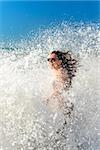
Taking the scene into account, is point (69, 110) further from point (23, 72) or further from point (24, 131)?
point (23, 72)

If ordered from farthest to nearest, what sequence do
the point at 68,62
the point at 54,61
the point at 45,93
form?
1. the point at 45,93
2. the point at 68,62
3. the point at 54,61

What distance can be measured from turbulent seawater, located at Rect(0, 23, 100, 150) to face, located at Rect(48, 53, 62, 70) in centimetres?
33

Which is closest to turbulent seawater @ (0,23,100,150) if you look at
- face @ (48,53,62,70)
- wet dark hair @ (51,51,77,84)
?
wet dark hair @ (51,51,77,84)

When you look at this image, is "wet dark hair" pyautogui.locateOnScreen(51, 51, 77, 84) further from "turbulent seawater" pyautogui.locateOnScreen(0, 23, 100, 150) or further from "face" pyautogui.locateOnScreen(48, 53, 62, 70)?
"turbulent seawater" pyautogui.locateOnScreen(0, 23, 100, 150)

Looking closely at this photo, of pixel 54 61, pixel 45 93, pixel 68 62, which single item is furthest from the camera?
pixel 45 93

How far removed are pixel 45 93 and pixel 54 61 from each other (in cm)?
66

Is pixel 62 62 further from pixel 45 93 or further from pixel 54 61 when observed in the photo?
pixel 45 93

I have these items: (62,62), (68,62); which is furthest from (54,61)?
(68,62)

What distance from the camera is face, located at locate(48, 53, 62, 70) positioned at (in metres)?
5.95

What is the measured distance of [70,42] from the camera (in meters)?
7.51

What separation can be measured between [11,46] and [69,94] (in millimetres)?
1700

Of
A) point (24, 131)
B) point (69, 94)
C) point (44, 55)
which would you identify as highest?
point (44, 55)

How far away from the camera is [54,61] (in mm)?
5973

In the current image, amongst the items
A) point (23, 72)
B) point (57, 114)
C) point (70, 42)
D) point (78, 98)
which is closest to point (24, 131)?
point (57, 114)
